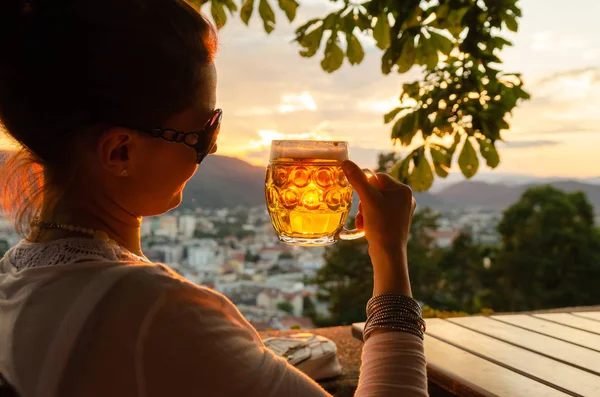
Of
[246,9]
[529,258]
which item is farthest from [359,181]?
[529,258]

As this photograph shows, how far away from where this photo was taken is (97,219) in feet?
3.23

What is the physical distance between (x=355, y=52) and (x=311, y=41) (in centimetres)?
18

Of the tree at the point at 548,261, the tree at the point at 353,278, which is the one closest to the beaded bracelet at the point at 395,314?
the tree at the point at 353,278

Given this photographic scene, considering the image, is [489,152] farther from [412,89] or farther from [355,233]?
[355,233]

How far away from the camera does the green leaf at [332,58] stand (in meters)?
2.28

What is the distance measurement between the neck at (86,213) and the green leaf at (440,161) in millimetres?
1572

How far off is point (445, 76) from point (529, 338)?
3.50 feet

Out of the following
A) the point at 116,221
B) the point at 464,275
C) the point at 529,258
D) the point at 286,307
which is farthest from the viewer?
the point at 529,258

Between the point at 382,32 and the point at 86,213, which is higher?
the point at 382,32

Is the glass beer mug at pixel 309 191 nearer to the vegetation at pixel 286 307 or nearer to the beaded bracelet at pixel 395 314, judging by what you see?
the beaded bracelet at pixel 395 314

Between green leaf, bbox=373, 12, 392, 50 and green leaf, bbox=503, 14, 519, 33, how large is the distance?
416mm

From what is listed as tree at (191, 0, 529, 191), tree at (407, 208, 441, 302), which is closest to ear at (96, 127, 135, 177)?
tree at (191, 0, 529, 191)

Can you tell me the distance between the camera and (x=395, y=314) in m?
1.09

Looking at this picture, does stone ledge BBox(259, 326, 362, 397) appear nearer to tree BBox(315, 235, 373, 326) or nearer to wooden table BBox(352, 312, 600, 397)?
wooden table BBox(352, 312, 600, 397)
